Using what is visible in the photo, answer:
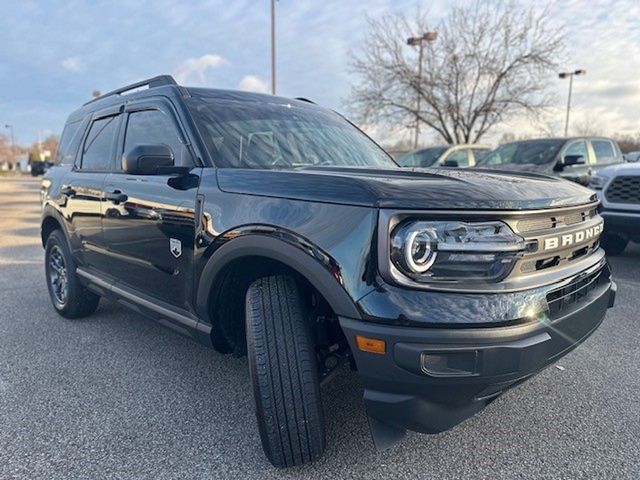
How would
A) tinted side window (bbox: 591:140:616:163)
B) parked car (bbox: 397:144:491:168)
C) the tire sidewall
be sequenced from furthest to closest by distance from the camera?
parked car (bbox: 397:144:491:168), tinted side window (bbox: 591:140:616:163), the tire sidewall

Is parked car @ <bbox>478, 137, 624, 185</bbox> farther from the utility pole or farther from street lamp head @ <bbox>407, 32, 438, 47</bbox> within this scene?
street lamp head @ <bbox>407, 32, 438, 47</bbox>

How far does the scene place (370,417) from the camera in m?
1.93

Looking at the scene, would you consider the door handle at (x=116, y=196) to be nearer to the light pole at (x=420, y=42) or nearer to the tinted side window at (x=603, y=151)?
the tinted side window at (x=603, y=151)

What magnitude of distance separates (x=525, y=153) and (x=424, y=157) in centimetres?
265

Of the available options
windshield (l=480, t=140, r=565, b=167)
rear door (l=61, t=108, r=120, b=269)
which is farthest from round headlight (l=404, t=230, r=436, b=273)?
windshield (l=480, t=140, r=565, b=167)

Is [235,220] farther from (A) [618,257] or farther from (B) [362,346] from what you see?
(A) [618,257]

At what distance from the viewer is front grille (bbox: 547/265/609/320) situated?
6.38 feet

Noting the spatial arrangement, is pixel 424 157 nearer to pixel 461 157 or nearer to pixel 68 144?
pixel 461 157

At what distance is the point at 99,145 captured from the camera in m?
3.89

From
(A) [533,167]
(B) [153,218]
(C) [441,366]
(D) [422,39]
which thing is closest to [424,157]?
(A) [533,167]

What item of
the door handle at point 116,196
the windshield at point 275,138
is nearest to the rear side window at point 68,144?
the door handle at point 116,196

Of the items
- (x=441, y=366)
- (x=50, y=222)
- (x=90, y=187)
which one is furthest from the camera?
(x=50, y=222)

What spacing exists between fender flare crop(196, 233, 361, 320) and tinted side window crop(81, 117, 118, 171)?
5.63 ft

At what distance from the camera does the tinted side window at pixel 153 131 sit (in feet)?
9.45
